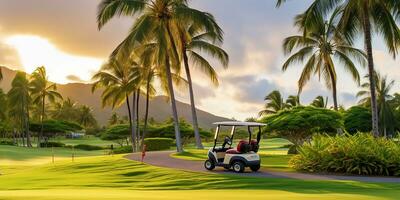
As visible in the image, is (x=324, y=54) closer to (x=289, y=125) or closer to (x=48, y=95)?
(x=289, y=125)

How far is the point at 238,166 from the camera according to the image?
21406 millimetres

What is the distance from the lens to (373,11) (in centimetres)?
2677

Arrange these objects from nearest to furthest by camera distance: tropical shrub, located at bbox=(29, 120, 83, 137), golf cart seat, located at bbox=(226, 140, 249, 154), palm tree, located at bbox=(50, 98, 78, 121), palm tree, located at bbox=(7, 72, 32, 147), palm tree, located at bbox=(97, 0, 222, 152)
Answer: golf cart seat, located at bbox=(226, 140, 249, 154), palm tree, located at bbox=(97, 0, 222, 152), palm tree, located at bbox=(7, 72, 32, 147), tropical shrub, located at bbox=(29, 120, 83, 137), palm tree, located at bbox=(50, 98, 78, 121)

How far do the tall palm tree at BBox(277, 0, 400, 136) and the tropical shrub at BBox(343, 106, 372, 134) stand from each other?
2409cm

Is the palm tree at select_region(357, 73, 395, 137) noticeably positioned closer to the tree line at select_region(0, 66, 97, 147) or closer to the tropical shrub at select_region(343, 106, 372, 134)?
the tropical shrub at select_region(343, 106, 372, 134)

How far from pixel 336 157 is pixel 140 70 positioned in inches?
1353

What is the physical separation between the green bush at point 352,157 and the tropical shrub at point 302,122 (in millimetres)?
6803

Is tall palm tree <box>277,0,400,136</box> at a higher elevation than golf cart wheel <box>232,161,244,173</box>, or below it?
higher

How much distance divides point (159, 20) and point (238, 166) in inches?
596

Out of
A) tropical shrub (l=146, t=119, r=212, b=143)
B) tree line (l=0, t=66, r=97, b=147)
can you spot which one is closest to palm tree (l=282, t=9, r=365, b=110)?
tropical shrub (l=146, t=119, r=212, b=143)

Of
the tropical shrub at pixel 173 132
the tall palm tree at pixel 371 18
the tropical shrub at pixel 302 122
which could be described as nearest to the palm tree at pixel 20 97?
the tropical shrub at pixel 173 132

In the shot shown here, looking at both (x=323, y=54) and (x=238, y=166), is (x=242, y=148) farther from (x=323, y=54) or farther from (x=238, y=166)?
(x=323, y=54)

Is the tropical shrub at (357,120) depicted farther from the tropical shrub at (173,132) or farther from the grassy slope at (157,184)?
the grassy slope at (157,184)

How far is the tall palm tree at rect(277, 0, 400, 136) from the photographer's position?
26.0 meters
